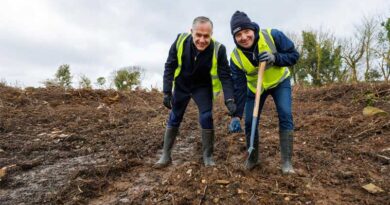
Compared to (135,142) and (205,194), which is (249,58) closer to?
(205,194)

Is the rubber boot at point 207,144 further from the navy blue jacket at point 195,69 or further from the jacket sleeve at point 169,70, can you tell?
the jacket sleeve at point 169,70

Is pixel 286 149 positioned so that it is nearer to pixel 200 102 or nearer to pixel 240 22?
pixel 200 102

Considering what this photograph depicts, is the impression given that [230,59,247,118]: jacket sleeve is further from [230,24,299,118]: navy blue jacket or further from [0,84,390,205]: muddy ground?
[0,84,390,205]: muddy ground

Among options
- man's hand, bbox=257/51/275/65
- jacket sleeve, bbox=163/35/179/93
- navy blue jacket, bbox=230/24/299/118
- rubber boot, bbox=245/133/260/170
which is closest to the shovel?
man's hand, bbox=257/51/275/65

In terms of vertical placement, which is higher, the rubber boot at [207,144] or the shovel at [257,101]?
the shovel at [257,101]

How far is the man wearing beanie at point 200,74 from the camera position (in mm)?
3840

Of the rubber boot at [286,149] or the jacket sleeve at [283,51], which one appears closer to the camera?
the jacket sleeve at [283,51]

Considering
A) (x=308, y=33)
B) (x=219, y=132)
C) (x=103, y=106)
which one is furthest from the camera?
(x=308, y=33)

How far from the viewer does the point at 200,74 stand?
13.4 feet

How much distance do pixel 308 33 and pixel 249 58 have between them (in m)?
27.0

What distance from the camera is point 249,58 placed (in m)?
3.81

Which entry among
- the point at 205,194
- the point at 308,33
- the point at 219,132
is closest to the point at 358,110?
the point at 219,132

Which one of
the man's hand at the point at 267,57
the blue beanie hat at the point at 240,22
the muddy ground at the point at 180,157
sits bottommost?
the muddy ground at the point at 180,157

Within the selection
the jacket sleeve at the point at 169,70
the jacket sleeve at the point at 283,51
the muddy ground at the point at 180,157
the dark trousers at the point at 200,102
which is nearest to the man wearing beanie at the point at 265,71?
the jacket sleeve at the point at 283,51
